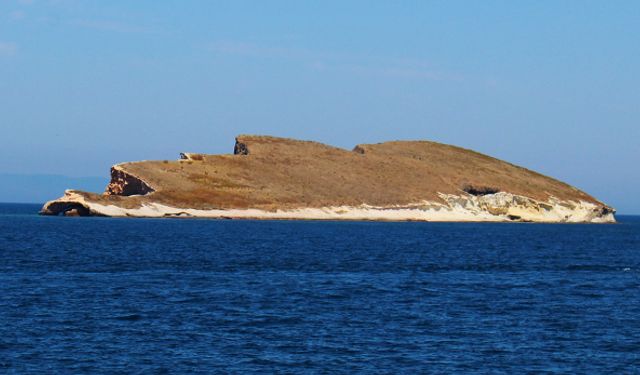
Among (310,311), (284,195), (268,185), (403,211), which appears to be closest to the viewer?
(310,311)

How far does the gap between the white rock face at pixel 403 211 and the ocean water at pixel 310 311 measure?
73.2 metres

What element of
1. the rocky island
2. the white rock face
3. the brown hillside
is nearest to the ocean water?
the white rock face

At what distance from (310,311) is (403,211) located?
456 feet

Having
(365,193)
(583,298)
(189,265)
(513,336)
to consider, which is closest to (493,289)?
(583,298)

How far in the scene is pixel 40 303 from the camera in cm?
4659

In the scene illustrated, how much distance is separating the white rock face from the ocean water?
240 feet

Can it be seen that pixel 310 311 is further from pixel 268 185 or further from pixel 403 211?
pixel 403 211

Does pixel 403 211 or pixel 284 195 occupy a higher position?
pixel 284 195

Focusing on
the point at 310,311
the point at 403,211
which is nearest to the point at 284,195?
the point at 403,211

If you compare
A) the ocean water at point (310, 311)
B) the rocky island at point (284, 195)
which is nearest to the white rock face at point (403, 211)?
the rocky island at point (284, 195)

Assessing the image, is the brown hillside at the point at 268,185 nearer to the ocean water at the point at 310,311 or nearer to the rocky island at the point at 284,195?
the rocky island at the point at 284,195

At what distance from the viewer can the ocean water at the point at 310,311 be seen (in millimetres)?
34906

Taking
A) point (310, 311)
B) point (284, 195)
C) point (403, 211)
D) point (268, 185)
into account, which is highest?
point (268, 185)

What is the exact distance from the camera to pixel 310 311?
4600cm
